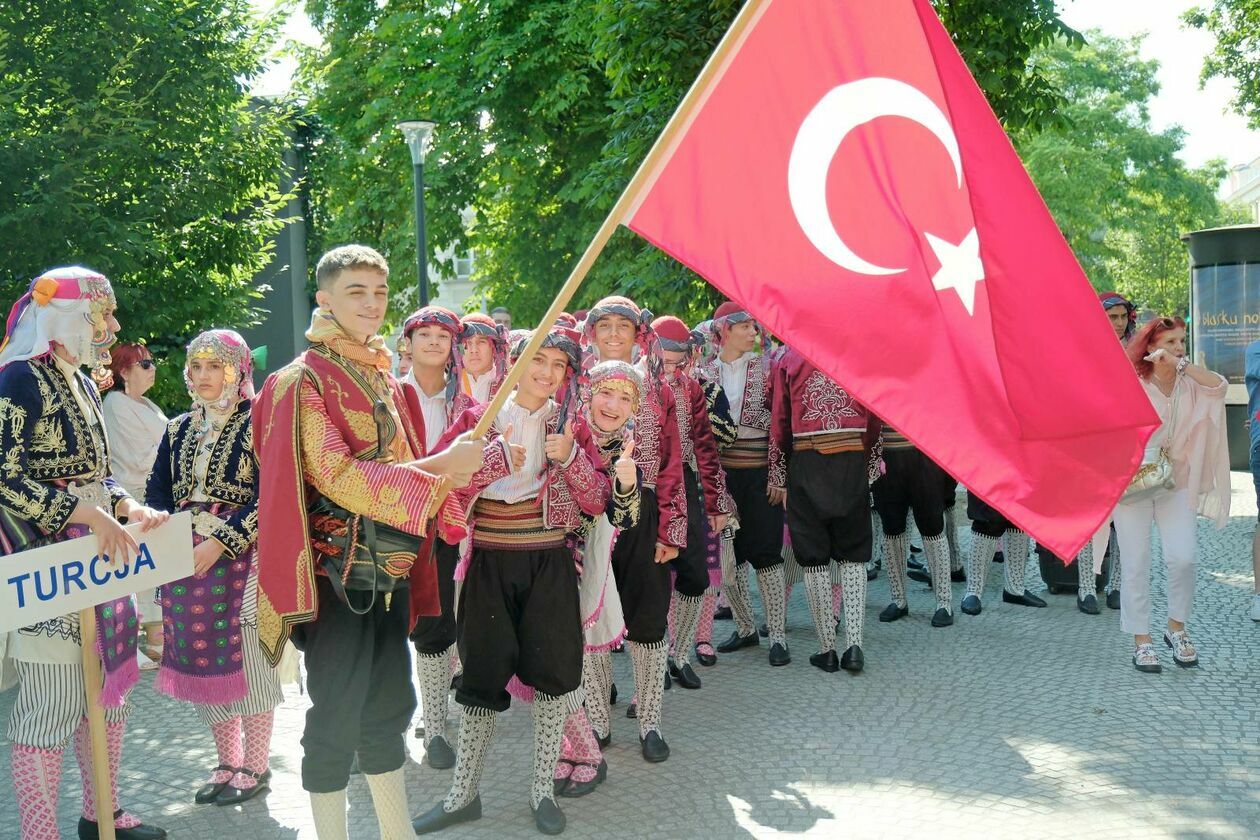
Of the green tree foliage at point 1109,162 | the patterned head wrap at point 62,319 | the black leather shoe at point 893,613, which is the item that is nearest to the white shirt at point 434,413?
the patterned head wrap at point 62,319

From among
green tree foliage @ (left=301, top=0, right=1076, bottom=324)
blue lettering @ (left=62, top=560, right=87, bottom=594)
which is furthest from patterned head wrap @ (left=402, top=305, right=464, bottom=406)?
green tree foliage @ (left=301, top=0, right=1076, bottom=324)

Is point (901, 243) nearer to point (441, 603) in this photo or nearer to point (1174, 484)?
point (441, 603)

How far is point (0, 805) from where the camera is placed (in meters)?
5.00

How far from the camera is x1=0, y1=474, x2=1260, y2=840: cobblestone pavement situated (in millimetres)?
4707

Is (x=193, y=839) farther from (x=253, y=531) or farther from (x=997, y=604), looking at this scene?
(x=997, y=604)

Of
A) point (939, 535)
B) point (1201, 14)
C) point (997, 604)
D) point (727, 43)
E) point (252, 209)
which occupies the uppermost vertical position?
point (1201, 14)

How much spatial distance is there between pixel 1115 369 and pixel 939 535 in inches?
→ 195

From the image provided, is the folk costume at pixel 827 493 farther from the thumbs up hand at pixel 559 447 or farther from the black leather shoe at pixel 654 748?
the thumbs up hand at pixel 559 447

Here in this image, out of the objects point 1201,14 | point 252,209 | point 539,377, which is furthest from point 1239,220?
point 539,377

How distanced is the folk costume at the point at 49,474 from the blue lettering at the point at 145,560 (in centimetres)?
27

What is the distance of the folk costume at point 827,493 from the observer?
281 inches

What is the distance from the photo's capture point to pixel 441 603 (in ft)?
17.9

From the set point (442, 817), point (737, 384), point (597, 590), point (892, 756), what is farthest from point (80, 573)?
point (737, 384)

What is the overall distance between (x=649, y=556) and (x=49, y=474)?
2.63 meters
